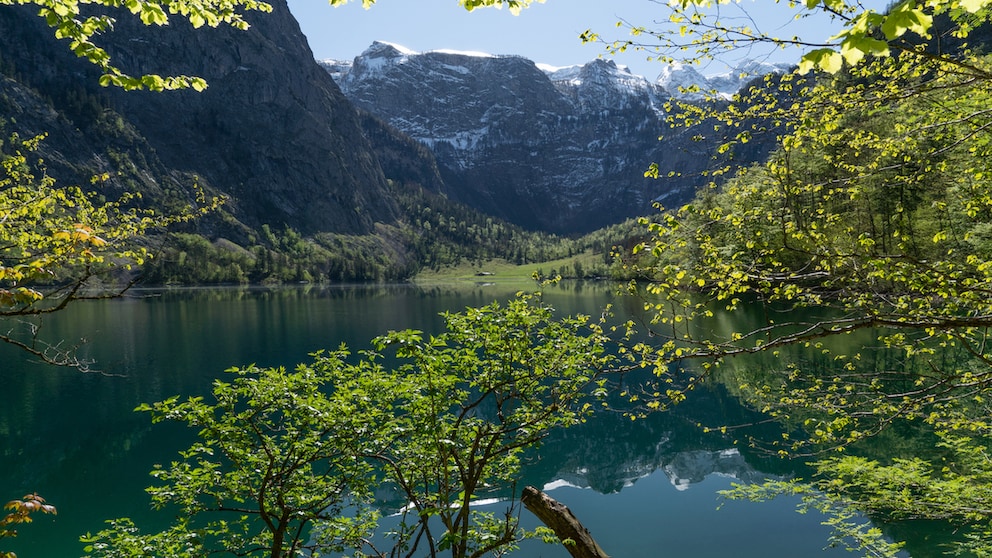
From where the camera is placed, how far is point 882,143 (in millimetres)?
10164

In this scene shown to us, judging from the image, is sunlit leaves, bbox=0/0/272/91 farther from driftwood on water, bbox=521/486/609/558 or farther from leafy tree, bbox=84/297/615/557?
driftwood on water, bbox=521/486/609/558

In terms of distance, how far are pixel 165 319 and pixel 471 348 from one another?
291ft

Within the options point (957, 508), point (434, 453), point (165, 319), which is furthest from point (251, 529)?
point (165, 319)

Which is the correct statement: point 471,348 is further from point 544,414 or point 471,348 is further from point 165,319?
point 165,319

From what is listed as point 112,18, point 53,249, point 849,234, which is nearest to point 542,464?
point 849,234

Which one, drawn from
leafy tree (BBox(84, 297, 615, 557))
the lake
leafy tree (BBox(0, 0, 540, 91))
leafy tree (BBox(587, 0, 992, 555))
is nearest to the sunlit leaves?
leafy tree (BBox(0, 0, 540, 91))

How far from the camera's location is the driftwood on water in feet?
30.8

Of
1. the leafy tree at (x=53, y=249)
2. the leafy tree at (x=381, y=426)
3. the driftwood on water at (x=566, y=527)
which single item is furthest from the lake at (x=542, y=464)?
the leafy tree at (x=381, y=426)

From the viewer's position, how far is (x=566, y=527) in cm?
946

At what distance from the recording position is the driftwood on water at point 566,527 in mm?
9375

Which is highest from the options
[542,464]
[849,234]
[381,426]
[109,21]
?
[109,21]

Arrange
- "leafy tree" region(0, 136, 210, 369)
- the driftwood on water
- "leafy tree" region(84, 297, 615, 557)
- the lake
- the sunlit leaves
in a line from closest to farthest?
"leafy tree" region(0, 136, 210, 369) < the sunlit leaves < "leafy tree" region(84, 297, 615, 557) < the driftwood on water < the lake

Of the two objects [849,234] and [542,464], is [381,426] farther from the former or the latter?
[542,464]

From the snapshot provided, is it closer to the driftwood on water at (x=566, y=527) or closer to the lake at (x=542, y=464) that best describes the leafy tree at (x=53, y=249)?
the lake at (x=542, y=464)
